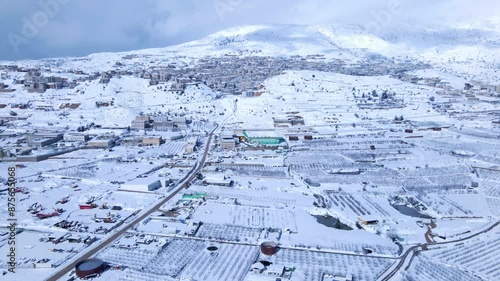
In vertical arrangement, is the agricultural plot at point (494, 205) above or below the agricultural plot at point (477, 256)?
above

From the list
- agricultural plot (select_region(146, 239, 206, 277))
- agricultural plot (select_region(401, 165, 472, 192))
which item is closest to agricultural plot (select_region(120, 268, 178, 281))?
agricultural plot (select_region(146, 239, 206, 277))

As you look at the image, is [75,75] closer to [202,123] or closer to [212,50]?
[202,123]

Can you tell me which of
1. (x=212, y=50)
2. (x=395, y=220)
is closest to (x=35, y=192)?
(x=395, y=220)

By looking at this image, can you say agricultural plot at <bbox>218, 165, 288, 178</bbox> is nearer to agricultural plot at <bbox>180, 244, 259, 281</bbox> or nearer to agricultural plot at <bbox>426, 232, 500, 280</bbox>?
agricultural plot at <bbox>180, 244, 259, 281</bbox>

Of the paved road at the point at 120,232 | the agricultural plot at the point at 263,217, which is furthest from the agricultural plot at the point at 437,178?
the paved road at the point at 120,232

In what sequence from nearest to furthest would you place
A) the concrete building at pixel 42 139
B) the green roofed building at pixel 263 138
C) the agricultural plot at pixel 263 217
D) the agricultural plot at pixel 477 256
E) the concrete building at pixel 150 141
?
1. the agricultural plot at pixel 477 256
2. the agricultural plot at pixel 263 217
3. the concrete building at pixel 42 139
4. the green roofed building at pixel 263 138
5. the concrete building at pixel 150 141

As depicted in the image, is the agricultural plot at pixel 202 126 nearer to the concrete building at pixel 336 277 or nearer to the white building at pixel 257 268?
the white building at pixel 257 268

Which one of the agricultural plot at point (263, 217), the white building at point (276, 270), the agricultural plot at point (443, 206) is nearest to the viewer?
the white building at point (276, 270)
